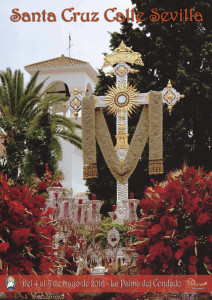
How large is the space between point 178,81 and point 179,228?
12.5 metres

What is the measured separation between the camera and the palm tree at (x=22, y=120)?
1536cm

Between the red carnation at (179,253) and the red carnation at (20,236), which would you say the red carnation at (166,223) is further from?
the red carnation at (20,236)

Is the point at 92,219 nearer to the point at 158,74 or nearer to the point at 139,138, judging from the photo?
the point at 139,138

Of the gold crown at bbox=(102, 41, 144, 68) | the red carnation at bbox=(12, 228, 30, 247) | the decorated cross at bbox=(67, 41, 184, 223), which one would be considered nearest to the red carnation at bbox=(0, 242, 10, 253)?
the red carnation at bbox=(12, 228, 30, 247)

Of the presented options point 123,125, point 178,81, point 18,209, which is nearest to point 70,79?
point 178,81

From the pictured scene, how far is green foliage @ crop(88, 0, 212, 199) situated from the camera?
50.6 feet

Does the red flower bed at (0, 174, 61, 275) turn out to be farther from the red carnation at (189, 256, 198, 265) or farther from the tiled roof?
the tiled roof

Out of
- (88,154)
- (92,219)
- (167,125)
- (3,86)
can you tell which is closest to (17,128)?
(3,86)

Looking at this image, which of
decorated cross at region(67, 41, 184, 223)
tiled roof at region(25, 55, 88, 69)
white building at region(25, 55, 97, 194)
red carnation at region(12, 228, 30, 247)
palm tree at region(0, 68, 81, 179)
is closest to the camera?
red carnation at region(12, 228, 30, 247)

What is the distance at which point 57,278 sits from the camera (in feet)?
11.4

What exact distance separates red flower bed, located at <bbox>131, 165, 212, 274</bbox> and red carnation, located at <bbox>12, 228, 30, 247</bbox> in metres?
0.76

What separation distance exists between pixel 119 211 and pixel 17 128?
7.66 m

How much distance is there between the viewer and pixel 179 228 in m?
3.24

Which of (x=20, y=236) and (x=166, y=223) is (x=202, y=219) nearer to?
(x=166, y=223)
